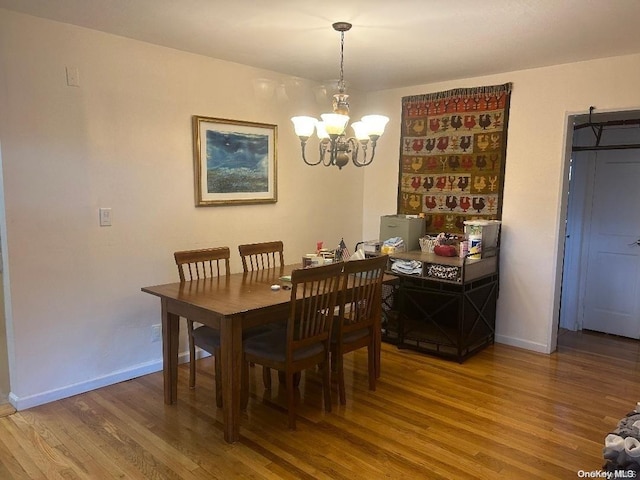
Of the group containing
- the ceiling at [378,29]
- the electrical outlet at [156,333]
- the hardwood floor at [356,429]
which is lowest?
the hardwood floor at [356,429]

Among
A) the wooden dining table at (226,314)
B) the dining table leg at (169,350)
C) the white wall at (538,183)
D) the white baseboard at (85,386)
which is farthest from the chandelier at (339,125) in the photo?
the white baseboard at (85,386)

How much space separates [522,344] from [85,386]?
137 inches

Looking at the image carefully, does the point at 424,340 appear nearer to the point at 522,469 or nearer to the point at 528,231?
the point at 528,231

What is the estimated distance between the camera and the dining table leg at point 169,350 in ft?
9.65

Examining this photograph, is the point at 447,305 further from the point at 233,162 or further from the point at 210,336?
the point at 233,162

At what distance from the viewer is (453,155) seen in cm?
442

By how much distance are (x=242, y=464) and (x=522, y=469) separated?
1405 millimetres

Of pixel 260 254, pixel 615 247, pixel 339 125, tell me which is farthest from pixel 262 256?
pixel 615 247

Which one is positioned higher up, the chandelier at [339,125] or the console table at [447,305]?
the chandelier at [339,125]

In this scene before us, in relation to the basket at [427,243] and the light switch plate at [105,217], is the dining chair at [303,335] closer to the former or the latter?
the light switch plate at [105,217]

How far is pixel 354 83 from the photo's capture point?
4594mm

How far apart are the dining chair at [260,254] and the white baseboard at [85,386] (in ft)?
3.01

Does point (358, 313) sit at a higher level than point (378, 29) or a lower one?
lower

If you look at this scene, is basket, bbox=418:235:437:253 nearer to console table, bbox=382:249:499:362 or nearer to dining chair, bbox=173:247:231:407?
console table, bbox=382:249:499:362
